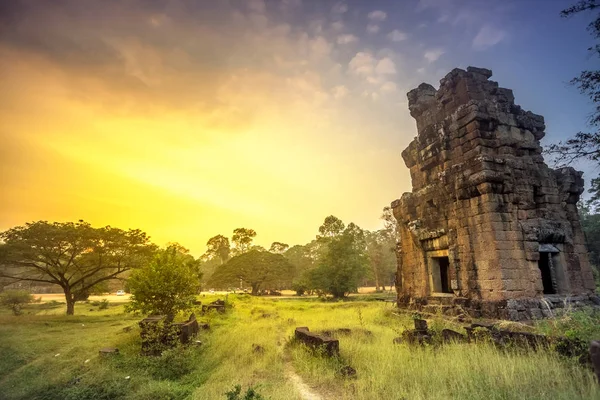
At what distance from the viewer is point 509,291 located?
30.0ft

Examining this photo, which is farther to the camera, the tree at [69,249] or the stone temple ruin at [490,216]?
the tree at [69,249]

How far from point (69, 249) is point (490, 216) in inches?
922

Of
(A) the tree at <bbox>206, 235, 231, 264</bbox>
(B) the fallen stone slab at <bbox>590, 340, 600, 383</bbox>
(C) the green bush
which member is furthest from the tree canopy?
(A) the tree at <bbox>206, 235, 231, 264</bbox>

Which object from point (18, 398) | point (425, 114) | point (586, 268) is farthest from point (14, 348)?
point (586, 268)

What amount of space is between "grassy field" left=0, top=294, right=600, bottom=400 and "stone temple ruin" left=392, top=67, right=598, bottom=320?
300 centimetres

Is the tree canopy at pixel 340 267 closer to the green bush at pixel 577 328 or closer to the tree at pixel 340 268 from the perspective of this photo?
the tree at pixel 340 268

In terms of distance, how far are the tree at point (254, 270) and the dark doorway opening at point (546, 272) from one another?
32.8 m

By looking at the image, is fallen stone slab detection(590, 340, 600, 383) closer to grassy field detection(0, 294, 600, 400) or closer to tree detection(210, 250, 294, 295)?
grassy field detection(0, 294, 600, 400)

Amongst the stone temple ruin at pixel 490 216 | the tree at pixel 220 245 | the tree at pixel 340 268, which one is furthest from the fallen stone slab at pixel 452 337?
the tree at pixel 220 245

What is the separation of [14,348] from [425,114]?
1807 centimetres

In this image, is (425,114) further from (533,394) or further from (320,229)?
(320,229)

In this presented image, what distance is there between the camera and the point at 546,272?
10852mm

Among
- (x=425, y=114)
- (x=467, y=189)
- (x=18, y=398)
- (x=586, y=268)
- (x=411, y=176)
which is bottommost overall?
(x=18, y=398)

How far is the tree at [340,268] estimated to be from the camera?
31.3m
